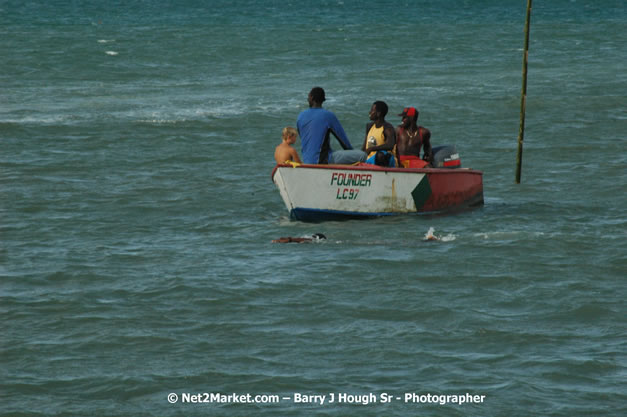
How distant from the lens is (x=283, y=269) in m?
13.6

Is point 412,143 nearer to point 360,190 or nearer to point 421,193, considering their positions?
point 421,193

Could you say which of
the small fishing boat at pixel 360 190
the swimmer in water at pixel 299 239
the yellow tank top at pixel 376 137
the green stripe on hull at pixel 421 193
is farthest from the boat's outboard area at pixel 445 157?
the swimmer in water at pixel 299 239

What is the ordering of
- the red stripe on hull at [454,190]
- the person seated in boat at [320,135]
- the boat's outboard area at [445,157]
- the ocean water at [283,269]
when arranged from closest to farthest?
the ocean water at [283,269] → the person seated in boat at [320,135] → the red stripe on hull at [454,190] → the boat's outboard area at [445,157]

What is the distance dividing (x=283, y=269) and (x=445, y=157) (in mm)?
4453

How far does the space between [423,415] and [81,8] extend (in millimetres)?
85690

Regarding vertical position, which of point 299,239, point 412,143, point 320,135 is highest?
point 320,135

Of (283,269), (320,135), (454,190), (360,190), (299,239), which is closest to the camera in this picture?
(283,269)

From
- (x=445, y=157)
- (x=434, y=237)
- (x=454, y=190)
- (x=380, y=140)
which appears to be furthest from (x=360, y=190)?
(x=445, y=157)

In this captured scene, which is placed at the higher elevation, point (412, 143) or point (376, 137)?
point (376, 137)

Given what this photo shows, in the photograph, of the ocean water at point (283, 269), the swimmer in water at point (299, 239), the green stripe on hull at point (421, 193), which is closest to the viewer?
the ocean water at point (283, 269)

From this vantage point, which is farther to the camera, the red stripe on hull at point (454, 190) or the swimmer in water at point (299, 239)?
the red stripe on hull at point (454, 190)

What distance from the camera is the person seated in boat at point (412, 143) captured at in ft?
54.9

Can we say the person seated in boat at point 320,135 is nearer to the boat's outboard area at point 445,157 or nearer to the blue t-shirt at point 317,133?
the blue t-shirt at point 317,133

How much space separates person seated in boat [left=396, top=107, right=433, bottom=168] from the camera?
16.7m
